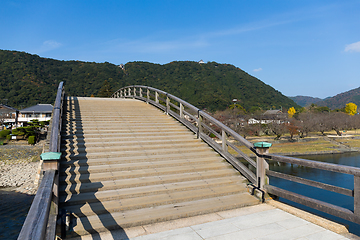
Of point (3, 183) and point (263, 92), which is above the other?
point (263, 92)

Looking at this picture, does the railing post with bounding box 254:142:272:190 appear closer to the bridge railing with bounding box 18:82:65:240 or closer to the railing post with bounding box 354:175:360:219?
the railing post with bounding box 354:175:360:219

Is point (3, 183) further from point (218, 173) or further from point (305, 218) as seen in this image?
point (305, 218)

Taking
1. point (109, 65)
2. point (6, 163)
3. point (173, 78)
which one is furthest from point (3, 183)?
point (109, 65)

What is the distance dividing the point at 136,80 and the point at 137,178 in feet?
296

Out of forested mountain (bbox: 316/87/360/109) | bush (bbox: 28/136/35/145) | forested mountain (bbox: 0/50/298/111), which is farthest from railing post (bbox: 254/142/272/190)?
forested mountain (bbox: 316/87/360/109)

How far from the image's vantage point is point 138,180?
16.5ft

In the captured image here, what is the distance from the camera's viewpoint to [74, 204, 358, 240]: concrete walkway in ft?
11.1

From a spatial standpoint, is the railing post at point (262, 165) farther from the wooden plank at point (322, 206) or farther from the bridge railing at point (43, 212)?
the bridge railing at point (43, 212)

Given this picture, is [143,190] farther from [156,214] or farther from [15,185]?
[15,185]

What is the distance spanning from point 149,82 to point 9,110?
4791cm

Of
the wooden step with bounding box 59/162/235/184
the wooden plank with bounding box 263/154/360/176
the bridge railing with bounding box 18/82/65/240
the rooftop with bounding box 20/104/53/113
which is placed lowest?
the wooden step with bounding box 59/162/235/184

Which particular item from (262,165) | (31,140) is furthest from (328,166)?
(31,140)

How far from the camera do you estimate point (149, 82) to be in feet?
302

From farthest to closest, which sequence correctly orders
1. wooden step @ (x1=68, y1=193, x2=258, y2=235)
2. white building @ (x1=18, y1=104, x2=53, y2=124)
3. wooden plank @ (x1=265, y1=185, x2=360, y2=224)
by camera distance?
1. white building @ (x1=18, y1=104, x2=53, y2=124)
2. wooden step @ (x1=68, y1=193, x2=258, y2=235)
3. wooden plank @ (x1=265, y1=185, x2=360, y2=224)
